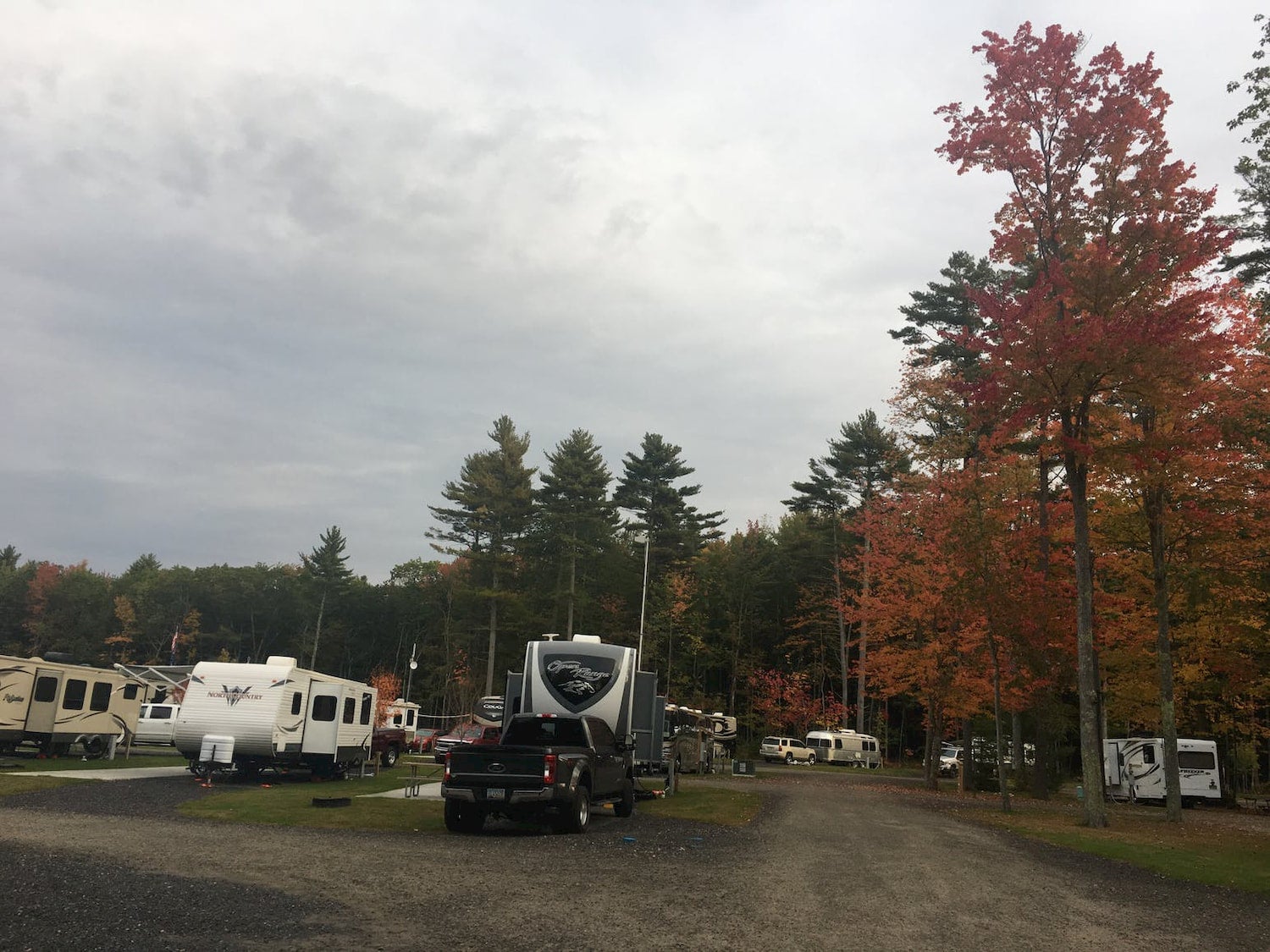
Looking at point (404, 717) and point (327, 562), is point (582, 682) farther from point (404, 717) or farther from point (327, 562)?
point (327, 562)

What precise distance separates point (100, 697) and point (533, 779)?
1854cm

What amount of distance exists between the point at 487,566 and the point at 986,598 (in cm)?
3724

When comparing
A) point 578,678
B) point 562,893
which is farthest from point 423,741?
point 562,893

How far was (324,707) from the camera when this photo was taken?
22.1 m

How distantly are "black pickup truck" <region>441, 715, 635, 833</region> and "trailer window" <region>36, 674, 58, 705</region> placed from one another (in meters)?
15.8

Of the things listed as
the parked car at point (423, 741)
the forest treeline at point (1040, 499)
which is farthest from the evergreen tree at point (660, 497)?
the parked car at point (423, 741)

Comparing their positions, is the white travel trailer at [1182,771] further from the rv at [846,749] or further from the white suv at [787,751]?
the white suv at [787,751]

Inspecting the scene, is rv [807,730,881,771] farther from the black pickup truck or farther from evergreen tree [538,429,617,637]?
the black pickup truck

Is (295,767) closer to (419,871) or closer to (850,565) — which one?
(419,871)

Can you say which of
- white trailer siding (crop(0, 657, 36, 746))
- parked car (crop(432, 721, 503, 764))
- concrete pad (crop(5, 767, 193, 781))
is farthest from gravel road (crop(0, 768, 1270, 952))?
parked car (crop(432, 721, 503, 764))

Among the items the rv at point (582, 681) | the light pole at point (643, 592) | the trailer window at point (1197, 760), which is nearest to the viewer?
the rv at point (582, 681)

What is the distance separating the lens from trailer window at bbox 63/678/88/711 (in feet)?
77.8

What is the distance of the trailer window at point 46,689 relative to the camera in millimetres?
22969

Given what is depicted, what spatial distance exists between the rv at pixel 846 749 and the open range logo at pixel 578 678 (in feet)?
119
